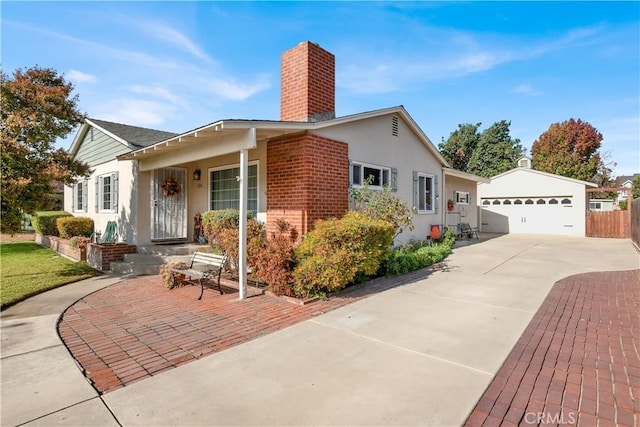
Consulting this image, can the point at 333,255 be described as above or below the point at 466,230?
above

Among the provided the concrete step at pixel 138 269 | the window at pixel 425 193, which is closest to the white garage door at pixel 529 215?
the window at pixel 425 193

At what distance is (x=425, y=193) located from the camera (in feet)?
42.1

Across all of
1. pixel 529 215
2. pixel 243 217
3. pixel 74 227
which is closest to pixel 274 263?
pixel 243 217

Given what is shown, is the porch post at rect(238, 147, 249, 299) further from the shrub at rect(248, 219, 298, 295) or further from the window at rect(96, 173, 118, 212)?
the window at rect(96, 173, 118, 212)

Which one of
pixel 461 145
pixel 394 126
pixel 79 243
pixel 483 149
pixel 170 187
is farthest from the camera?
pixel 461 145

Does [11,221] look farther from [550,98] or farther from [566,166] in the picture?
[566,166]

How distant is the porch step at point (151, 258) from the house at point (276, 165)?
0.72 m

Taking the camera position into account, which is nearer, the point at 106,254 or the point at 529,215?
the point at 106,254

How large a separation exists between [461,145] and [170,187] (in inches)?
1322

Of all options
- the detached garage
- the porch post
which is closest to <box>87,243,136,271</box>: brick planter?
the porch post

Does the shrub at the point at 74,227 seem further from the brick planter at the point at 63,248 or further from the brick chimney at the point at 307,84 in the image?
the brick chimney at the point at 307,84

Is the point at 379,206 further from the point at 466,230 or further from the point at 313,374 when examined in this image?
the point at 466,230

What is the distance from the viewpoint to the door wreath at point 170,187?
10.5 m

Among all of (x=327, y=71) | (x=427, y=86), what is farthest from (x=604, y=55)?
(x=327, y=71)
